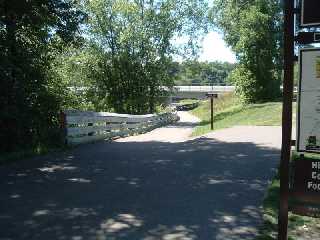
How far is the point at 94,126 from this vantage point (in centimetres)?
1739

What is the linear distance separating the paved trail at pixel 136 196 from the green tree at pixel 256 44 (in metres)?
31.4

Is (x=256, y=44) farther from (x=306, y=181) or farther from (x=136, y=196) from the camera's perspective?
(x=306, y=181)

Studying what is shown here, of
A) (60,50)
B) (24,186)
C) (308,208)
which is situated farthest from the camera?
(60,50)

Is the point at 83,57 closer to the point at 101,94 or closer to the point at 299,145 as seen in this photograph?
the point at 101,94

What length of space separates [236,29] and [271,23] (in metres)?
3.38

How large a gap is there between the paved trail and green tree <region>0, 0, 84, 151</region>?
151 centimetres

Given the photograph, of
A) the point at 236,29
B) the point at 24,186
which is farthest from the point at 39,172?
the point at 236,29

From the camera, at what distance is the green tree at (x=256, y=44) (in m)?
42.4

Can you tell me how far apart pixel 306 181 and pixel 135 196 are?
11.1ft

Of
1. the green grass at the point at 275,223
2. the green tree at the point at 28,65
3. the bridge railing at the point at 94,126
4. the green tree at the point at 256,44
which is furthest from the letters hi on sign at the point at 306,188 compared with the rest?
the green tree at the point at 256,44

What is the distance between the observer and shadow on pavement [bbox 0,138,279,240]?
5840 mm

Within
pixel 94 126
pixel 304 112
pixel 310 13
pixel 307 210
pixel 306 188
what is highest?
pixel 310 13

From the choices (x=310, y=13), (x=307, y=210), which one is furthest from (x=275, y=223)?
(x=310, y=13)

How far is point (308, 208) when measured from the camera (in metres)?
4.52
